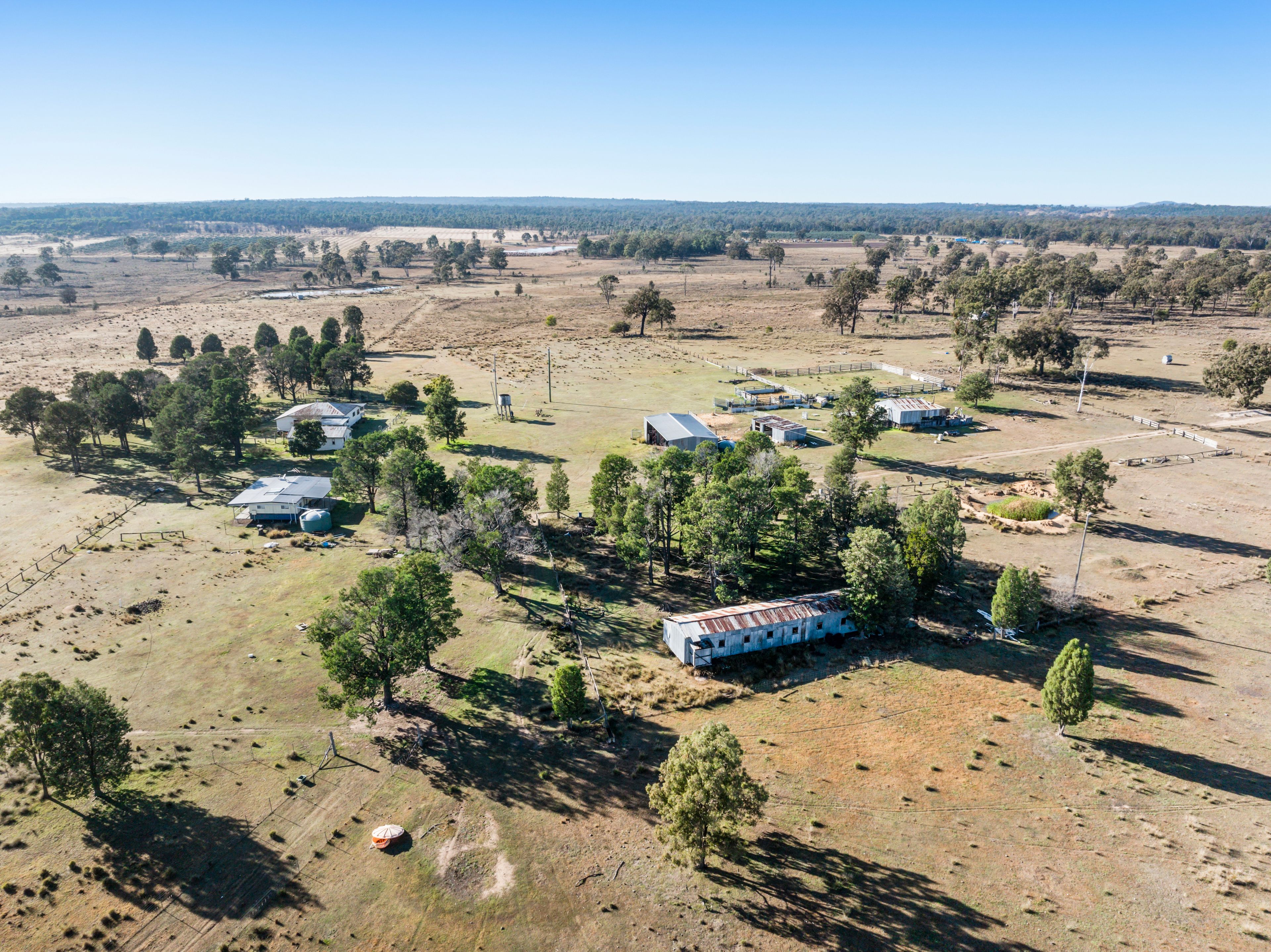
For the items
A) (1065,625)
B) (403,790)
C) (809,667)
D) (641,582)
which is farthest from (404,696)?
(1065,625)

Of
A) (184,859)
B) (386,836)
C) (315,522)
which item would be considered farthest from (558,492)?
(184,859)

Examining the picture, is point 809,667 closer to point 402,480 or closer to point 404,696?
point 404,696

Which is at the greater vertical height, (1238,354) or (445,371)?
(1238,354)

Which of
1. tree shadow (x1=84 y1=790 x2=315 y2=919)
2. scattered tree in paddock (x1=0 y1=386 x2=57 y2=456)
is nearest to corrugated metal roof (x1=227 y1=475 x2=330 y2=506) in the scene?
scattered tree in paddock (x1=0 y1=386 x2=57 y2=456)

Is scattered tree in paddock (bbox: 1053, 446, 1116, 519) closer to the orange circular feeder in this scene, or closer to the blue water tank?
the orange circular feeder

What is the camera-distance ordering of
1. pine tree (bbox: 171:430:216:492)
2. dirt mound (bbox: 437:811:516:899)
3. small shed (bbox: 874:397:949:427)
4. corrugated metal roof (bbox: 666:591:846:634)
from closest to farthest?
dirt mound (bbox: 437:811:516:899) < corrugated metal roof (bbox: 666:591:846:634) < pine tree (bbox: 171:430:216:492) < small shed (bbox: 874:397:949:427)
